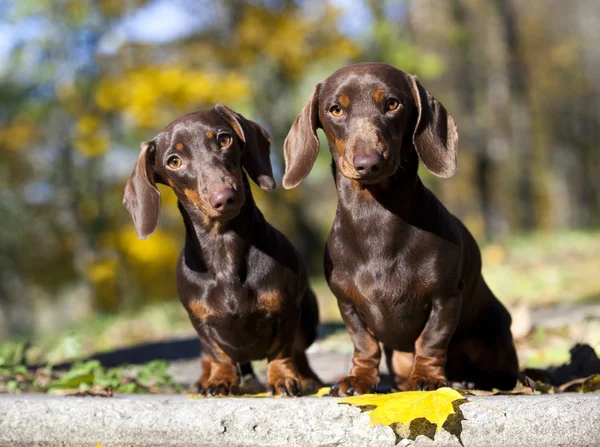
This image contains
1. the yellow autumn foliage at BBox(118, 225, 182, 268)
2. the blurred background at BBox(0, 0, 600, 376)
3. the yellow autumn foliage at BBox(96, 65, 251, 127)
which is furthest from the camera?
the yellow autumn foliage at BBox(118, 225, 182, 268)

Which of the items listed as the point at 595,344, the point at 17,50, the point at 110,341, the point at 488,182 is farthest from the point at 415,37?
the point at 595,344

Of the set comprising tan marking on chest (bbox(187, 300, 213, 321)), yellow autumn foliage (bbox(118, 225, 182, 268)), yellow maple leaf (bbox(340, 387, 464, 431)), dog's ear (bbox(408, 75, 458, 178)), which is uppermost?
yellow autumn foliage (bbox(118, 225, 182, 268))

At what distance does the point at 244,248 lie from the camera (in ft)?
12.6

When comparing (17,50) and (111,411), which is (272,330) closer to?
(111,411)

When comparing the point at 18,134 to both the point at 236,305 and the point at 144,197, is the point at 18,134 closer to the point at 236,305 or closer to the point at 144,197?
the point at 144,197

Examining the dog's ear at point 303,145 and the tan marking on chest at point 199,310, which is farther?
the tan marking on chest at point 199,310

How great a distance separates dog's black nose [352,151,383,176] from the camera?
310 cm

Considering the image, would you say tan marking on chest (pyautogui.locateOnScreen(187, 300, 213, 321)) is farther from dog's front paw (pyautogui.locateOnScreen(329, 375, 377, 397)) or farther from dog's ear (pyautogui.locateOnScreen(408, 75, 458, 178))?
dog's ear (pyautogui.locateOnScreen(408, 75, 458, 178))

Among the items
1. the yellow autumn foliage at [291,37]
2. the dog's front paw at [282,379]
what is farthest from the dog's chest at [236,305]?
the yellow autumn foliage at [291,37]

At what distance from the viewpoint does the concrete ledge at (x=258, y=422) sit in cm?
294

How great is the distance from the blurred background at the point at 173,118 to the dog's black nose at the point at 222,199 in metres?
5.19

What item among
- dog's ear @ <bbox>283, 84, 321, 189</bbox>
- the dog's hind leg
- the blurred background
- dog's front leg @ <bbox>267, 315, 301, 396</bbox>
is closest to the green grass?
the blurred background

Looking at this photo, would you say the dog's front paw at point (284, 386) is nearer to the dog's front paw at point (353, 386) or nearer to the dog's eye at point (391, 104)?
the dog's front paw at point (353, 386)

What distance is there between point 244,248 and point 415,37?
23.8m
